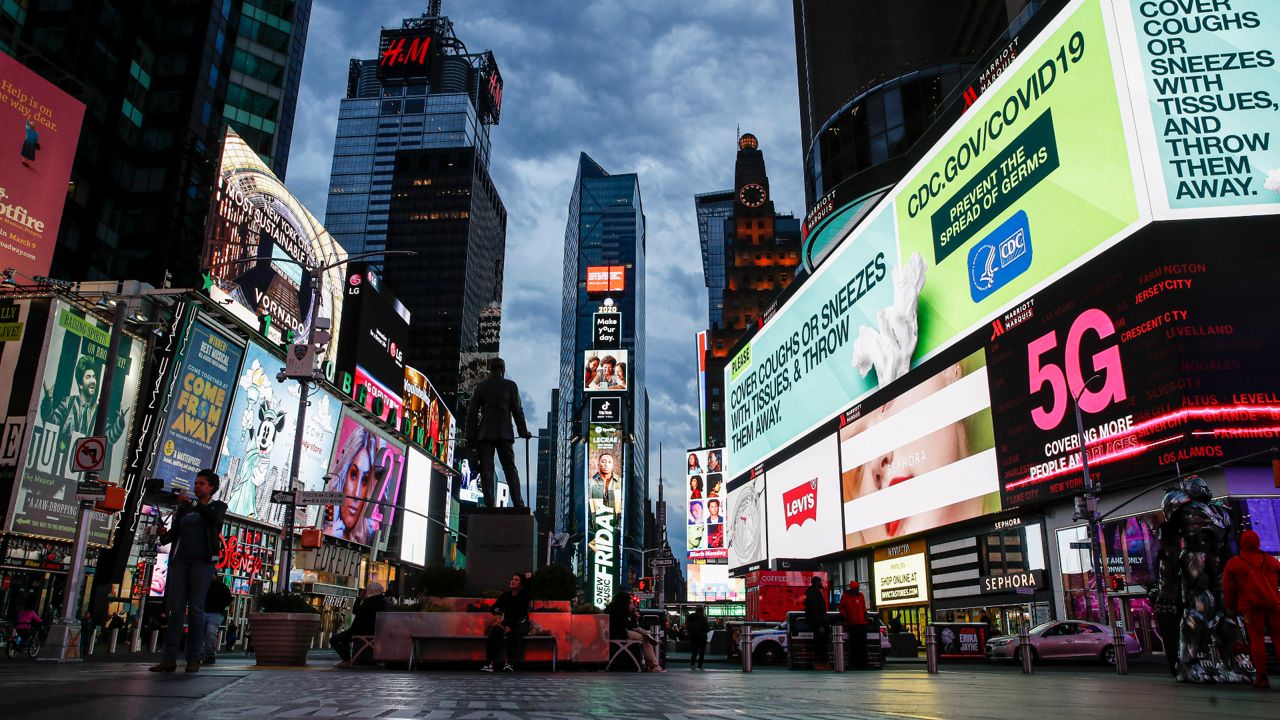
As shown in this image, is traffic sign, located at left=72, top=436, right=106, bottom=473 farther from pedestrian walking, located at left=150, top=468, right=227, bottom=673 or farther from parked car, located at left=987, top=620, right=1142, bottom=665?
parked car, located at left=987, top=620, right=1142, bottom=665

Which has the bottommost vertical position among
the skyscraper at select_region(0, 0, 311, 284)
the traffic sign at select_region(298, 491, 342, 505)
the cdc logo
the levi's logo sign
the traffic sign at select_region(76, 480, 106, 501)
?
the traffic sign at select_region(76, 480, 106, 501)

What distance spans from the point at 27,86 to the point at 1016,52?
1540 inches

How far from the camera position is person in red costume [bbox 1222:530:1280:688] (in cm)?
902

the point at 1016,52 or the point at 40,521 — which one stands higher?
the point at 1016,52

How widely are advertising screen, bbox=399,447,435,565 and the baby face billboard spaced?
12.5 ft

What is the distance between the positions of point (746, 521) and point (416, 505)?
105 feet

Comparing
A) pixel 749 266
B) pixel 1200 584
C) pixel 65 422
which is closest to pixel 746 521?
pixel 65 422

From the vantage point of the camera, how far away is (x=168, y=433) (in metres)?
39.2

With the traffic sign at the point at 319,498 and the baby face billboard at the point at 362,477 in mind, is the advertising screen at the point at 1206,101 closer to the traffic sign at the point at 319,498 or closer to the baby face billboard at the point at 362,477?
the traffic sign at the point at 319,498

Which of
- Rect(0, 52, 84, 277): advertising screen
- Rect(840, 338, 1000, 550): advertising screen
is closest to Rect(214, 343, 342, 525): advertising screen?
Rect(0, 52, 84, 277): advertising screen

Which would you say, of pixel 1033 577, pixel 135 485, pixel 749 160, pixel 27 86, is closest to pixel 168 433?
pixel 135 485

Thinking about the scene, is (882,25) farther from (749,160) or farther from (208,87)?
(749,160)

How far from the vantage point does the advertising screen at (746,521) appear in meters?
60.6

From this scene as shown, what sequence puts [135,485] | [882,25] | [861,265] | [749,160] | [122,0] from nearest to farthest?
[135,485]
[861,265]
[122,0]
[882,25]
[749,160]
